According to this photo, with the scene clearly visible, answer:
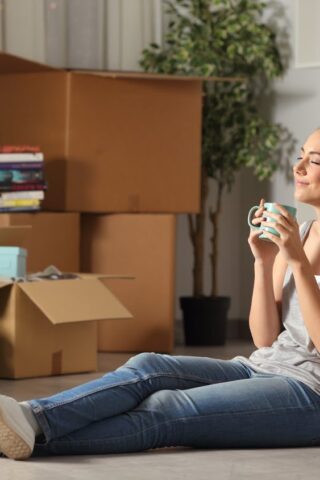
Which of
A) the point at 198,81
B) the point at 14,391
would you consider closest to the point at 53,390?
the point at 14,391

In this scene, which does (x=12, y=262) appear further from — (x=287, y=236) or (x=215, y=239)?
(x=287, y=236)

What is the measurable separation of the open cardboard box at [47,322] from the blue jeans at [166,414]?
1.33 meters

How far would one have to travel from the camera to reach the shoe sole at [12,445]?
2.13 m

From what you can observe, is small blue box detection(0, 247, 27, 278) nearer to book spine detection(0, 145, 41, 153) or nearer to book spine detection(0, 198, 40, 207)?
book spine detection(0, 198, 40, 207)

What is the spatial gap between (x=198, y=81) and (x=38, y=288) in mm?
1377

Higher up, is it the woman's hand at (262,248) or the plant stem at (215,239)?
the woman's hand at (262,248)

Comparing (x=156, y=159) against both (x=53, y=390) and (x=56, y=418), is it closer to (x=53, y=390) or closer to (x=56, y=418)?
(x=53, y=390)

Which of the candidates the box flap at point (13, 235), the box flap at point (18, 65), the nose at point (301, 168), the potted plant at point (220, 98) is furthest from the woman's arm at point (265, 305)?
the potted plant at point (220, 98)

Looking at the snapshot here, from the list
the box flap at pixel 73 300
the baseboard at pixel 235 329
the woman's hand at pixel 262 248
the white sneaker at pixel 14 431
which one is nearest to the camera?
the white sneaker at pixel 14 431

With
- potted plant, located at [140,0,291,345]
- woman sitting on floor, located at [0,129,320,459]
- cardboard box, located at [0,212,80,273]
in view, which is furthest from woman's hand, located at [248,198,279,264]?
potted plant, located at [140,0,291,345]

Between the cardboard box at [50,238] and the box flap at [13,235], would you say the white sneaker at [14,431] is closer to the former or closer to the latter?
the box flap at [13,235]

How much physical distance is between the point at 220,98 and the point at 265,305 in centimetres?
266

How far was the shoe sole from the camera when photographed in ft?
6.99

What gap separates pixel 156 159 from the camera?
15.1ft
